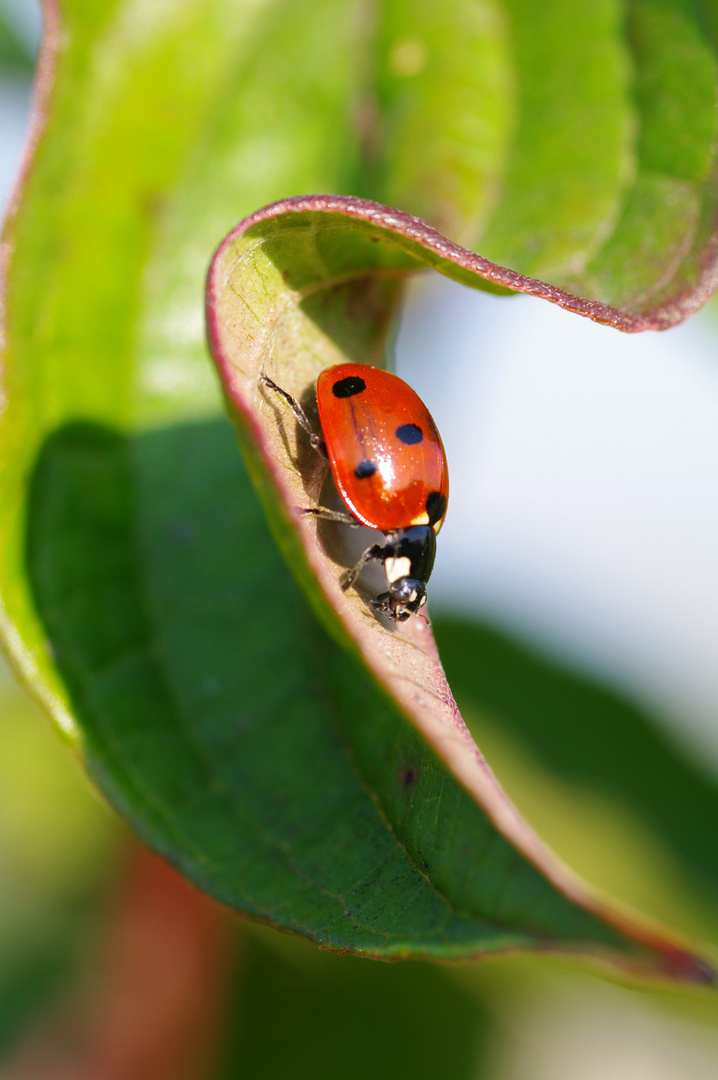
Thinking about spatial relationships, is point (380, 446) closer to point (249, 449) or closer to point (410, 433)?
point (410, 433)

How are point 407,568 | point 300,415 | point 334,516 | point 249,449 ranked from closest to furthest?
1. point 249,449
2. point 300,415
3. point 334,516
4. point 407,568

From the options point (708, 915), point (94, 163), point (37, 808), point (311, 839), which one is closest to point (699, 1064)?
point (708, 915)

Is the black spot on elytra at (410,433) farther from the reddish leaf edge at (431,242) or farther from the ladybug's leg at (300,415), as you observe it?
the reddish leaf edge at (431,242)

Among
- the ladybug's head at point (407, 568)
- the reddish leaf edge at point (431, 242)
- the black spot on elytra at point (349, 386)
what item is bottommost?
the ladybug's head at point (407, 568)

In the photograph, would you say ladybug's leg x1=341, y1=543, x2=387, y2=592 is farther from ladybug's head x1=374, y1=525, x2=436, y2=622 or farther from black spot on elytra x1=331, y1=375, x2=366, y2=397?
black spot on elytra x1=331, y1=375, x2=366, y2=397

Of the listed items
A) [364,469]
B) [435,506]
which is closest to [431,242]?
[364,469]

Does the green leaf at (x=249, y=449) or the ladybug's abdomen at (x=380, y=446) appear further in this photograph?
the ladybug's abdomen at (x=380, y=446)

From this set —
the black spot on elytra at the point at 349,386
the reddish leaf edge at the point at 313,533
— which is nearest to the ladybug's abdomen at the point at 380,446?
the black spot on elytra at the point at 349,386

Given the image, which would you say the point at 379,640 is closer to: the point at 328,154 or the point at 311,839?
the point at 311,839
